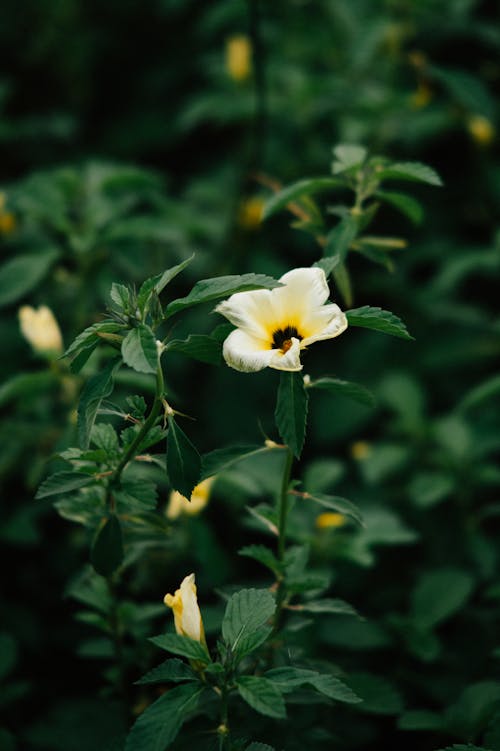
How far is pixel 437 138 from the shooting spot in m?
2.66

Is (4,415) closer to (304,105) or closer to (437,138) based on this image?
(304,105)

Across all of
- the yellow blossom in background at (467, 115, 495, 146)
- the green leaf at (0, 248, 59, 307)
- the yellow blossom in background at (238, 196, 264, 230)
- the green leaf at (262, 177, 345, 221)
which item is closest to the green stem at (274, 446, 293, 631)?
the green leaf at (262, 177, 345, 221)

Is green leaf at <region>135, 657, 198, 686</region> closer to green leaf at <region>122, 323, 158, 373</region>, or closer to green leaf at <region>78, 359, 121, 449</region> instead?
green leaf at <region>78, 359, 121, 449</region>

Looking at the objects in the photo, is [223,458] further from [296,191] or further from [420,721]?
[420,721]

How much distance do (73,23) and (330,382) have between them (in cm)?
262

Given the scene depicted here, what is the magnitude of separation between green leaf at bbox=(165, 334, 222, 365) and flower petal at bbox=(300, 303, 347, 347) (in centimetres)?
12

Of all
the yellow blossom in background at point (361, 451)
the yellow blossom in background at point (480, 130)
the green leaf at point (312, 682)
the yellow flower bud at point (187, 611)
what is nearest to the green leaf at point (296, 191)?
the yellow flower bud at point (187, 611)

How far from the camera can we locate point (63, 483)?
1.03 meters

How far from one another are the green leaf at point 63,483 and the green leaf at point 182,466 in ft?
0.56

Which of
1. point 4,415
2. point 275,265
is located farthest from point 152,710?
point 275,265

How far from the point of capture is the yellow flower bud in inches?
39.6

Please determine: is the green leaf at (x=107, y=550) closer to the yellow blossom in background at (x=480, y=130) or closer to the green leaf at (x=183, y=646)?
the green leaf at (x=183, y=646)

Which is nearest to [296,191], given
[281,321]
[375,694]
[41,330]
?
[281,321]

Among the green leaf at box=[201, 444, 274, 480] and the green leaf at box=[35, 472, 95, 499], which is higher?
the green leaf at box=[35, 472, 95, 499]
